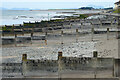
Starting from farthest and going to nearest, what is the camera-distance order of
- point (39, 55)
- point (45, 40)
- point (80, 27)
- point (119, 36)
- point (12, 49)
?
point (80, 27), point (119, 36), point (45, 40), point (12, 49), point (39, 55)

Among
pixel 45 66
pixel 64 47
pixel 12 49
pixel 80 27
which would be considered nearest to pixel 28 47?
pixel 12 49

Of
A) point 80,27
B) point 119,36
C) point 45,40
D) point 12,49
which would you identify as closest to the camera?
point 12,49

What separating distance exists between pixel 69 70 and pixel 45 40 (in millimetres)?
12370

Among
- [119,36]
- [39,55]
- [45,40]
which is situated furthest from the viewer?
[119,36]

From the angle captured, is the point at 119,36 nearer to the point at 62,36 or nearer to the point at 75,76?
the point at 62,36

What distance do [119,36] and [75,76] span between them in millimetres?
14917

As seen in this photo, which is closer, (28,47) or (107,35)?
(28,47)

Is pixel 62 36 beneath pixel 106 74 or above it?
above

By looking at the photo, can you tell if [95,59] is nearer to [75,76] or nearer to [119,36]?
[75,76]

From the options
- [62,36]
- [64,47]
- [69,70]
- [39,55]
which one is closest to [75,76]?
[69,70]

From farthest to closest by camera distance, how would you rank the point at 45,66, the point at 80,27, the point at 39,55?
the point at 80,27, the point at 39,55, the point at 45,66

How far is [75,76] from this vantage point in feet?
31.6

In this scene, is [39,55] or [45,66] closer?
[45,66]

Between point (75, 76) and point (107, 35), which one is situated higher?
point (107, 35)
